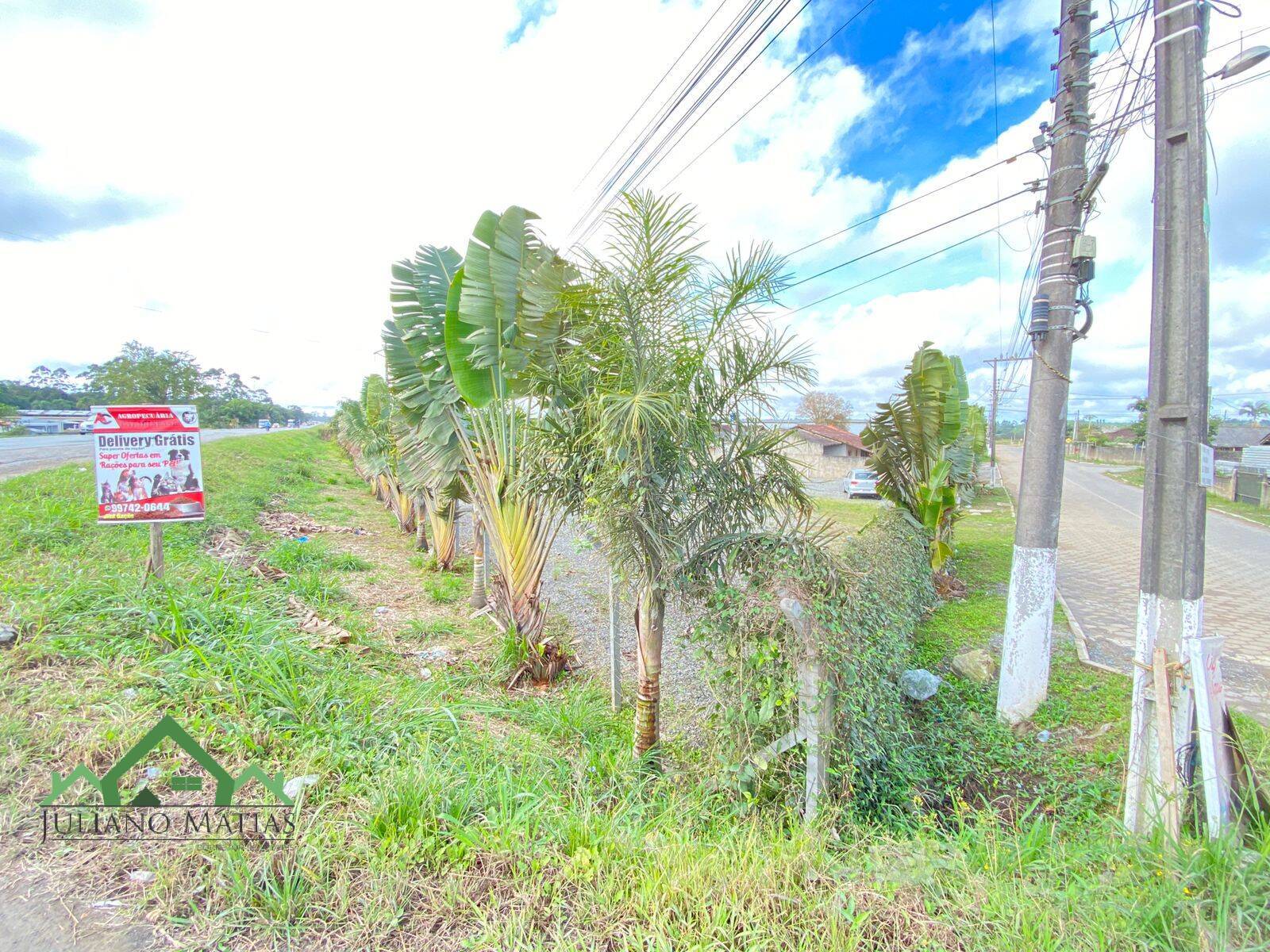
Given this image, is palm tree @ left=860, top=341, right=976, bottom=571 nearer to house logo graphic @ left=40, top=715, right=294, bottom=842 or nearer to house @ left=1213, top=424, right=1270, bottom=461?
house logo graphic @ left=40, top=715, right=294, bottom=842

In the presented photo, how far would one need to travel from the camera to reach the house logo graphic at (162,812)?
228 centimetres

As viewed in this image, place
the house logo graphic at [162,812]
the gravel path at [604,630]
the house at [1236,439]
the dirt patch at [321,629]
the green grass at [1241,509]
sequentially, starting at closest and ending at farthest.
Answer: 1. the house logo graphic at [162,812]
2. the gravel path at [604,630]
3. the dirt patch at [321,629]
4. the green grass at [1241,509]
5. the house at [1236,439]

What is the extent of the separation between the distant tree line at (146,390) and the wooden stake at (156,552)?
3346 mm

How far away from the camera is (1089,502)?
21.8 meters

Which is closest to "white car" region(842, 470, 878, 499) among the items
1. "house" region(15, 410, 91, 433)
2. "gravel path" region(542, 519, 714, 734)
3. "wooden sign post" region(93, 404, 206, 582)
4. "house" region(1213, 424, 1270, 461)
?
"gravel path" region(542, 519, 714, 734)

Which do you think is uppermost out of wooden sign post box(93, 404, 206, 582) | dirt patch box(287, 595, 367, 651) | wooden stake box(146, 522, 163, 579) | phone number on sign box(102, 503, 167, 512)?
wooden sign post box(93, 404, 206, 582)

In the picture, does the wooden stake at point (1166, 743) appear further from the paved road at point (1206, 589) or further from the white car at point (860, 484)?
the white car at point (860, 484)

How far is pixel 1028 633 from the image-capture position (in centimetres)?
480

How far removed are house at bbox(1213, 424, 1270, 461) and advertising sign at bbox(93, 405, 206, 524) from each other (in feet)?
181

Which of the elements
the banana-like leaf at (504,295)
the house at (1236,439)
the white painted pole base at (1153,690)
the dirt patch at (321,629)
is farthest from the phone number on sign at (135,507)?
the house at (1236,439)

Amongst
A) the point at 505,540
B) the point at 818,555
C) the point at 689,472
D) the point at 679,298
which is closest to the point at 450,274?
the point at 505,540

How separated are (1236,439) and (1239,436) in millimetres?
782

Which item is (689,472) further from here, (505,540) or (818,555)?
(505,540)

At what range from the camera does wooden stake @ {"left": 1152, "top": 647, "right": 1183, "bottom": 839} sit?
264cm
